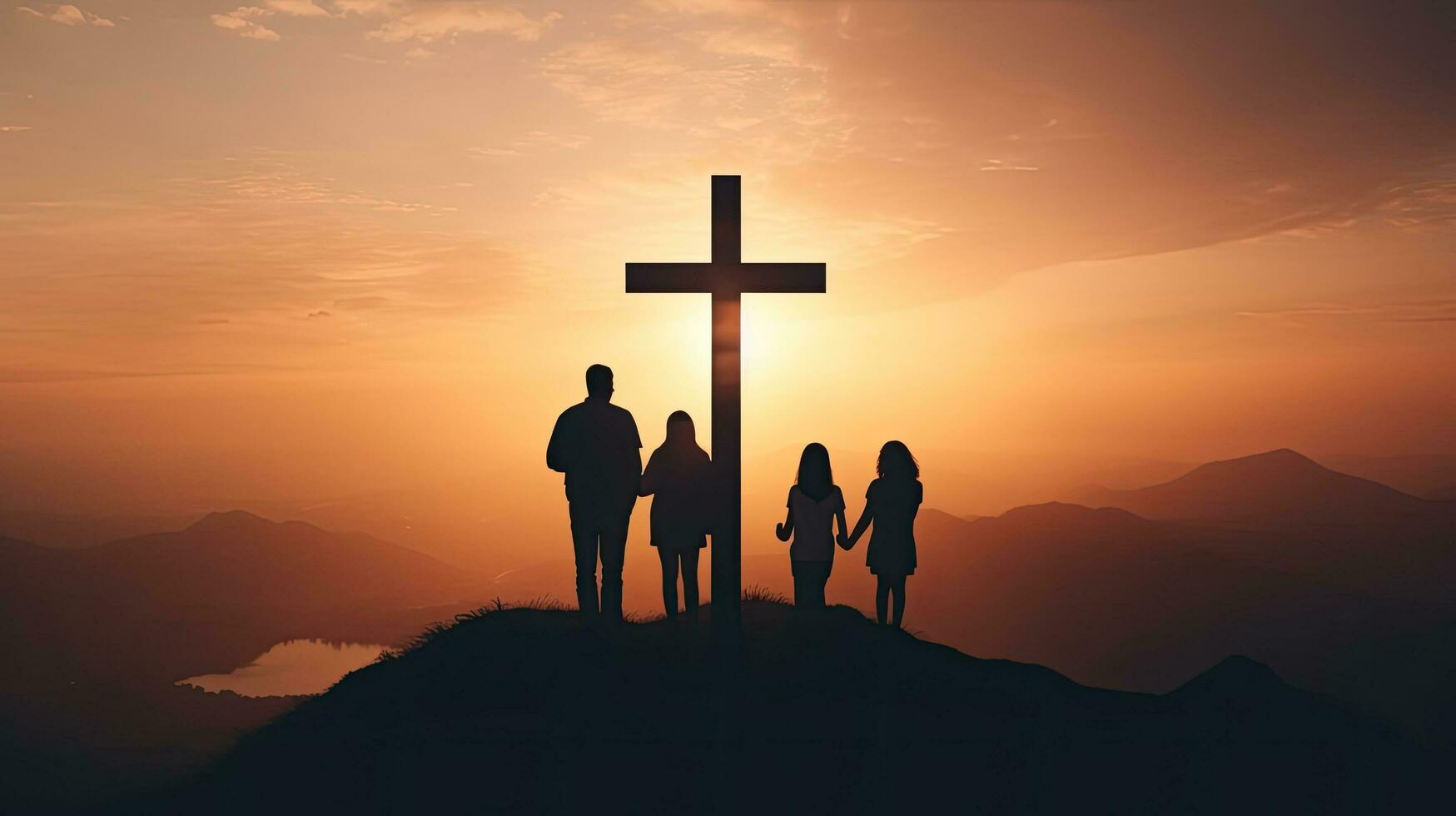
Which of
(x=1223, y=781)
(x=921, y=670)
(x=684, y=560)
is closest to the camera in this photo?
(x=1223, y=781)

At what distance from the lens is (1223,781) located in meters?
9.52

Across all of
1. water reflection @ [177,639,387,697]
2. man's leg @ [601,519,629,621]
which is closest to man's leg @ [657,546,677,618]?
man's leg @ [601,519,629,621]

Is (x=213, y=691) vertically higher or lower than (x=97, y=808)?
lower

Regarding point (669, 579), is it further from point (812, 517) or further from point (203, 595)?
point (203, 595)

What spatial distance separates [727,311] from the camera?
11.4m

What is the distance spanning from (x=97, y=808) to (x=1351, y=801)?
1092 cm

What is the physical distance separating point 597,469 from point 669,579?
153cm

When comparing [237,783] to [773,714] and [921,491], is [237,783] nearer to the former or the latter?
[773,714]

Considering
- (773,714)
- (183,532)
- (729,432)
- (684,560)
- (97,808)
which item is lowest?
(183,532)

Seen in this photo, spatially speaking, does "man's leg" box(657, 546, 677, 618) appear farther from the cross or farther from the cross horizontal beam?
the cross horizontal beam

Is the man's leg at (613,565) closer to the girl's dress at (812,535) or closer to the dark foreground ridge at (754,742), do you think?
the dark foreground ridge at (754,742)

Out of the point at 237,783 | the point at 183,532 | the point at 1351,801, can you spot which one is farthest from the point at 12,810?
the point at 183,532

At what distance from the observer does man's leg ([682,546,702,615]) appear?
11867 mm

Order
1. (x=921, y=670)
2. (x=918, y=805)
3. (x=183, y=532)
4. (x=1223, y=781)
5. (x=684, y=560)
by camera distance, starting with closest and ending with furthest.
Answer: (x=918, y=805)
(x=1223, y=781)
(x=921, y=670)
(x=684, y=560)
(x=183, y=532)
